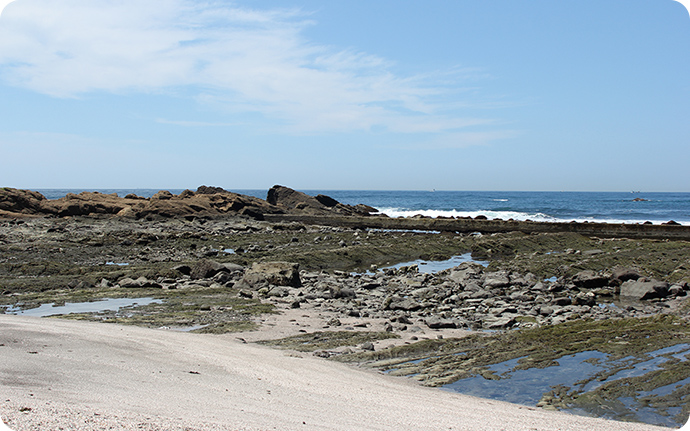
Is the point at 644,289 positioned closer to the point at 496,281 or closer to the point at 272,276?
the point at 496,281

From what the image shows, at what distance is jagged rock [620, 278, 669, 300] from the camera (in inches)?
466

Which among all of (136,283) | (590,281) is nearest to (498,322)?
(590,281)

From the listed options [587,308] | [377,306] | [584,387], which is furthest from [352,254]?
[584,387]

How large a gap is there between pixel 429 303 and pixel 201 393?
7894mm

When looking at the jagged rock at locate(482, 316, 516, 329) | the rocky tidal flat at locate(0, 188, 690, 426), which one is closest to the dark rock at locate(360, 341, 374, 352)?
the rocky tidal flat at locate(0, 188, 690, 426)

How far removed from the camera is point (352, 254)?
20.2 metres

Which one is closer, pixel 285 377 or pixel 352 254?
pixel 285 377

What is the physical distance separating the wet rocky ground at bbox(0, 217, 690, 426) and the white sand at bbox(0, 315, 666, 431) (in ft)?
A: 3.67

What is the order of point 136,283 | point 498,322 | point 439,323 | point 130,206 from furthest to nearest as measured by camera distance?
point 130,206 < point 136,283 < point 498,322 < point 439,323

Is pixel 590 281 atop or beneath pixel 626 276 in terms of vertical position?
beneath

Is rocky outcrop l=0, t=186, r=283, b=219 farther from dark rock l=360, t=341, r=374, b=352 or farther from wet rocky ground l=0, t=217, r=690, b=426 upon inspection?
dark rock l=360, t=341, r=374, b=352

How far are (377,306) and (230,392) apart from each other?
7013 millimetres

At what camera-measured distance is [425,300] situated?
12.1 meters

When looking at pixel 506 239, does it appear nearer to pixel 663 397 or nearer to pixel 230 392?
pixel 663 397
